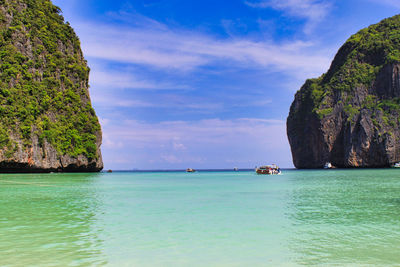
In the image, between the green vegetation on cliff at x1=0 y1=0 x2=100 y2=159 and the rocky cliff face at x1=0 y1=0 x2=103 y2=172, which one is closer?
the rocky cliff face at x1=0 y1=0 x2=103 y2=172

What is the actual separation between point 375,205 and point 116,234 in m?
14.2

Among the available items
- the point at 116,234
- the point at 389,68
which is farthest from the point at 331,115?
the point at 116,234

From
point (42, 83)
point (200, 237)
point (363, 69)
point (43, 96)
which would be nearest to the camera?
point (200, 237)

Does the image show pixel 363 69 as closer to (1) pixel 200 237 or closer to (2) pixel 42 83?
(2) pixel 42 83

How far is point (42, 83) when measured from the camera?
70.6 m

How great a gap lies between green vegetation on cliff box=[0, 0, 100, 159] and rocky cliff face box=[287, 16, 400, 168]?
76045 millimetres

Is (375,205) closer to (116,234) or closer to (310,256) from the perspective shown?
(310,256)

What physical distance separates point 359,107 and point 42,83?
94327mm

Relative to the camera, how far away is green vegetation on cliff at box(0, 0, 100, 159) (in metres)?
61.1

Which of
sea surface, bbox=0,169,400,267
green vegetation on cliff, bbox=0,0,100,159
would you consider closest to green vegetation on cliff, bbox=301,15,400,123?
green vegetation on cliff, bbox=0,0,100,159

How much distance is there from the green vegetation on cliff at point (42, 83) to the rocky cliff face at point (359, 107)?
76.0 metres

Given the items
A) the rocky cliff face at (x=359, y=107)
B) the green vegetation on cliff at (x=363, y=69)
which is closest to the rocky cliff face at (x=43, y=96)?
the rocky cliff face at (x=359, y=107)

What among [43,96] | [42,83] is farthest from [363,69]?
[43,96]

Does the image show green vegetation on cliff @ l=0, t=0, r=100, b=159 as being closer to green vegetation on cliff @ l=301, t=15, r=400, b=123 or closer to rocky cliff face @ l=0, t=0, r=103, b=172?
rocky cliff face @ l=0, t=0, r=103, b=172
